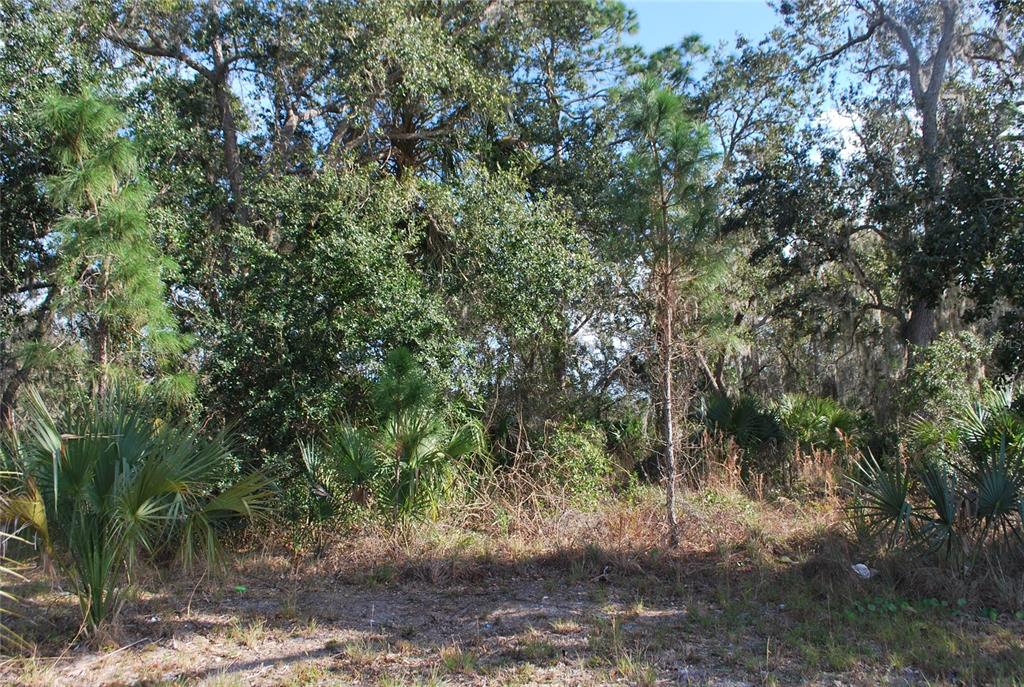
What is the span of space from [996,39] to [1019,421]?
903 cm

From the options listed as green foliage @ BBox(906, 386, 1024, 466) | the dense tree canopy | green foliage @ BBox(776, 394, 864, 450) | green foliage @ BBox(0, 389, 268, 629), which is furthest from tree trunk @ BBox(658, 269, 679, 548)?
green foliage @ BBox(776, 394, 864, 450)

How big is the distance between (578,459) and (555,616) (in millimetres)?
4420

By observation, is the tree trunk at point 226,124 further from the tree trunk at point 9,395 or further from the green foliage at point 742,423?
the green foliage at point 742,423

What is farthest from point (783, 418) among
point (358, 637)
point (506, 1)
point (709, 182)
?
point (358, 637)

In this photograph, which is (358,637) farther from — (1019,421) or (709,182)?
(1019,421)

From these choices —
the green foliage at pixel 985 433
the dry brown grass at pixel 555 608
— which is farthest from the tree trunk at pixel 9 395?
the green foliage at pixel 985 433

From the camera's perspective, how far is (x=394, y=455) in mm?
8602

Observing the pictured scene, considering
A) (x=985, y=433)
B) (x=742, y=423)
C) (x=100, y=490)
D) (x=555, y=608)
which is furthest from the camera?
(x=742, y=423)

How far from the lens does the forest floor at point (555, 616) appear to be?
5191 mm

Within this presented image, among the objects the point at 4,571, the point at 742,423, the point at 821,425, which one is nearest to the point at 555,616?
the point at 4,571

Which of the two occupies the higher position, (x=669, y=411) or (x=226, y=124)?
(x=226, y=124)

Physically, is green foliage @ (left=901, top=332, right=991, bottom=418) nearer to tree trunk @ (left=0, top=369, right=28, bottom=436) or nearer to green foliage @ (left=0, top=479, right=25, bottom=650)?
green foliage @ (left=0, top=479, right=25, bottom=650)

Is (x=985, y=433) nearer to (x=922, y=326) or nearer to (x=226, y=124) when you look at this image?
(x=922, y=326)

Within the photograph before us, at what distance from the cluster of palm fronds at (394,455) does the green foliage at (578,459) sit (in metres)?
1.93
